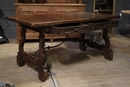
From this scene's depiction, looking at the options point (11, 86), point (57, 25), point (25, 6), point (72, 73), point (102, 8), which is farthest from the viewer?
point (102, 8)

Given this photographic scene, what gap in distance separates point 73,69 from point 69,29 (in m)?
0.68

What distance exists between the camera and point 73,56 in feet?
10.0

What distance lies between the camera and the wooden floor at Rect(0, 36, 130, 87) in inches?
83.0

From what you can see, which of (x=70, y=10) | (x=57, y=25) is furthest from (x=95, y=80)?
(x=70, y=10)

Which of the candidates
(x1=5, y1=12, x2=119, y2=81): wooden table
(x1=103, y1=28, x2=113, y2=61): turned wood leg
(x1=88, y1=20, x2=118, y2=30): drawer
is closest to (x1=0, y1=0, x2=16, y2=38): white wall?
(x1=5, y1=12, x2=119, y2=81): wooden table

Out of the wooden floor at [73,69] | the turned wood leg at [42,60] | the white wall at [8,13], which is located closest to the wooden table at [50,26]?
the turned wood leg at [42,60]

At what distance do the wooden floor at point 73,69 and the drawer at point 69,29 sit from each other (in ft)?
1.95

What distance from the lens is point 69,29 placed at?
207 centimetres

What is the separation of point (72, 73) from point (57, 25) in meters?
0.69

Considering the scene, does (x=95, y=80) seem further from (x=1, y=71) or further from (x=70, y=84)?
(x=1, y=71)

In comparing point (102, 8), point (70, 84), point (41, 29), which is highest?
point (102, 8)

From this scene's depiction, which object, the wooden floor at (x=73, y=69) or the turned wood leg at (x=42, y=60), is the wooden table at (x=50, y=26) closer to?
the turned wood leg at (x=42, y=60)

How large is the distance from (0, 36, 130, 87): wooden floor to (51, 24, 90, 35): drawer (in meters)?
0.59

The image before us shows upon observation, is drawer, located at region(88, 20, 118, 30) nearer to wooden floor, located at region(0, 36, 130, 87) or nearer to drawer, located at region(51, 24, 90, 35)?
drawer, located at region(51, 24, 90, 35)
